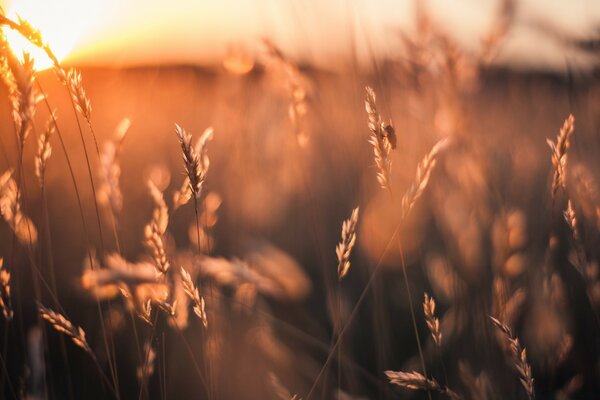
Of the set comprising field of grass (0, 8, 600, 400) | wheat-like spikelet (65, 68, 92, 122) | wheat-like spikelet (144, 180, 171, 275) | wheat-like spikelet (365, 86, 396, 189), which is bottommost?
field of grass (0, 8, 600, 400)

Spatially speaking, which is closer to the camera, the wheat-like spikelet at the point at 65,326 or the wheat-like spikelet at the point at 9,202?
the wheat-like spikelet at the point at 65,326

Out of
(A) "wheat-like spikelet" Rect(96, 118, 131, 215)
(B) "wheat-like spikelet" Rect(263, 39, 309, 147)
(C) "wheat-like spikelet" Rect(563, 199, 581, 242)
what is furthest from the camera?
(B) "wheat-like spikelet" Rect(263, 39, 309, 147)

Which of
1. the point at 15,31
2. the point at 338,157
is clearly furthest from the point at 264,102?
the point at 15,31

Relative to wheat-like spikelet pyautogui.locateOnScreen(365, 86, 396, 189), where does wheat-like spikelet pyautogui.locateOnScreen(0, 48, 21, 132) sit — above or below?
above

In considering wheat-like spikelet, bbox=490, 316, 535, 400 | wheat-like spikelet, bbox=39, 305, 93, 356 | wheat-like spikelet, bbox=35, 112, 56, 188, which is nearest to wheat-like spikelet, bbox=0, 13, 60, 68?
wheat-like spikelet, bbox=35, 112, 56, 188

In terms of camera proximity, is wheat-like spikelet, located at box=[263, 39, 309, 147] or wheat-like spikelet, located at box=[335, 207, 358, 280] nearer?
wheat-like spikelet, located at box=[335, 207, 358, 280]

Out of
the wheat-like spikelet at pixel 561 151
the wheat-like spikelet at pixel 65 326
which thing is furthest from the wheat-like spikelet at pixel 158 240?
the wheat-like spikelet at pixel 561 151

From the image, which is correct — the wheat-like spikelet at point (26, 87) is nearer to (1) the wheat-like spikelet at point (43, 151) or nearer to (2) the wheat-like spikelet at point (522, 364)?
(1) the wheat-like spikelet at point (43, 151)

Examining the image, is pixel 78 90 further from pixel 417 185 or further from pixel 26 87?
pixel 417 185

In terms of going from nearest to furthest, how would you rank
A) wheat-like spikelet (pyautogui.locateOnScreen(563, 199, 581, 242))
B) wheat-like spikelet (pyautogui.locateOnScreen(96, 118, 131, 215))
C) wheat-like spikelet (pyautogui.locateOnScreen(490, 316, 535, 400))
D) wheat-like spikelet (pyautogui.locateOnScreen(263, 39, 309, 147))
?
wheat-like spikelet (pyautogui.locateOnScreen(490, 316, 535, 400))
wheat-like spikelet (pyautogui.locateOnScreen(563, 199, 581, 242))
wheat-like spikelet (pyautogui.locateOnScreen(96, 118, 131, 215))
wheat-like spikelet (pyautogui.locateOnScreen(263, 39, 309, 147))

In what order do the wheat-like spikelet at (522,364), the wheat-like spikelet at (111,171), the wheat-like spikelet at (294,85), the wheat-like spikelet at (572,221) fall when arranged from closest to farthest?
the wheat-like spikelet at (522,364)
the wheat-like spikelet at (572,221)
the wheat-like spikelet at (111,171)
the wheat-like spikelet at (294,85)

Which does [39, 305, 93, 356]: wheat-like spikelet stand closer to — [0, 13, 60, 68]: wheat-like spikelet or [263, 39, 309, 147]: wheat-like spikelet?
[0, 13, 60, 68]: wheat-like spikelet

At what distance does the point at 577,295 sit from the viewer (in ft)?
6.63

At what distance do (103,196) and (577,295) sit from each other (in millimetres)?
1593
